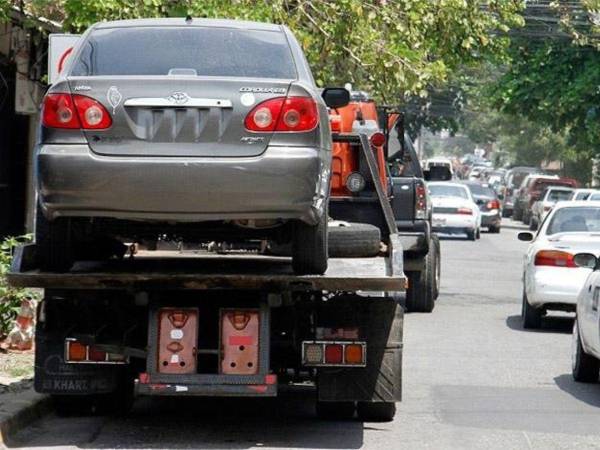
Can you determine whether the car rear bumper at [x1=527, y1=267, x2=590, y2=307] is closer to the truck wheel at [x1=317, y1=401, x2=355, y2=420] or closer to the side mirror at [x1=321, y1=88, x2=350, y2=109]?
the truck wheel at [x1=317, y1=401, x2=355, y2=420]

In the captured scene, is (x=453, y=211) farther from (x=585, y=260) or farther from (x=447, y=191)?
(x=585, y=260)

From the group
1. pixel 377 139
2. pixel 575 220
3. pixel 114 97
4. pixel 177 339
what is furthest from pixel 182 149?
pixel 575 220

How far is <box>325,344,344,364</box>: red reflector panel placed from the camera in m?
9.91

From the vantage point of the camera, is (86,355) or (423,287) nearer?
(86,355)

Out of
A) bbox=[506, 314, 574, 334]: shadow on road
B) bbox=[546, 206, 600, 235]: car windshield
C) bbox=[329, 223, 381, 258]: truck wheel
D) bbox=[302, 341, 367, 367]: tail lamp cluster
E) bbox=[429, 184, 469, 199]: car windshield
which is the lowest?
bbox=[429, 184, 469, 199]: car windshield

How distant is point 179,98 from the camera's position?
9.12 meters

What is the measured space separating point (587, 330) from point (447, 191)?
103 feet

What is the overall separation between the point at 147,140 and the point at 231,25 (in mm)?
1401

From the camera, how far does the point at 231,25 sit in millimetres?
10180

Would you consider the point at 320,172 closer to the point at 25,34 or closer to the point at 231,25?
the point at 231,25

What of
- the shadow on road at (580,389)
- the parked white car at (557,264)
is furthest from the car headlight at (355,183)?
the parked white car at (557,264)

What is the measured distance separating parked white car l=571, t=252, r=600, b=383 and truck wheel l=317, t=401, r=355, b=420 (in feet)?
8.72

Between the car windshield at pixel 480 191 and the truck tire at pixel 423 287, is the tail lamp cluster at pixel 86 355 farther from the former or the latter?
the car windshield at pixel 480 191

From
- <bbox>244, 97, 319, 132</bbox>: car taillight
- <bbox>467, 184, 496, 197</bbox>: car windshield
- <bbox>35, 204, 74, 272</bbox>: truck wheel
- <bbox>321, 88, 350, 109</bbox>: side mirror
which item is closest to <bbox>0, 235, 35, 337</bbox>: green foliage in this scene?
<bbox>35, 204, 74, 272</bbox>: truck wheel
